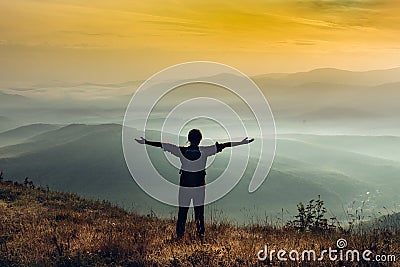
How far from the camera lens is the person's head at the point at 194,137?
35.5 ft

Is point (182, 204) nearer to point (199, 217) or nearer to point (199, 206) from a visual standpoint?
point (199, 206)

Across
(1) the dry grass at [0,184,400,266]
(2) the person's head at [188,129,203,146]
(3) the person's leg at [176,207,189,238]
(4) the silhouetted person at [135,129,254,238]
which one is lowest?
(1) the dry grass at [0,184,400,266]

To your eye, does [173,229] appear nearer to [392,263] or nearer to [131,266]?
[131,266]

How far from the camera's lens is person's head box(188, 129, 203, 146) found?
10.8m

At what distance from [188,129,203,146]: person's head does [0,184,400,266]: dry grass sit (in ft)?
7.29

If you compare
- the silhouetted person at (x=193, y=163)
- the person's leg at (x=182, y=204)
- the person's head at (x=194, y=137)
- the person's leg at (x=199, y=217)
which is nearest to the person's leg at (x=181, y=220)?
the person's leg at (x=182, y=204)

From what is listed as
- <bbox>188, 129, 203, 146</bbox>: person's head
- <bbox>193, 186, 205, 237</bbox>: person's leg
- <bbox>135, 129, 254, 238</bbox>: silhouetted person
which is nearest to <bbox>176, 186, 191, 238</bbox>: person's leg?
<bbox>135, 129, 254, 238</bbox>: silhouetted person

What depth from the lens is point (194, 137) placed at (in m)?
→ 10.8

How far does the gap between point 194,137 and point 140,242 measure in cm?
265

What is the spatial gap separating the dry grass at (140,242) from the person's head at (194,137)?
2.22m

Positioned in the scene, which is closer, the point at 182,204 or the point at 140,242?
the point at 140,242

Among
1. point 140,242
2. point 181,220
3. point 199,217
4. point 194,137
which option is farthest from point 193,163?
A: point 140,242

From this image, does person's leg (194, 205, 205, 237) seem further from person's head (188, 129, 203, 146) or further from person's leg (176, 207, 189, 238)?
person's head (188, 129, 203, 146)

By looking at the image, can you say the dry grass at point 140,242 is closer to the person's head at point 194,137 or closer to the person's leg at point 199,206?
the person's leg at point 199,206
